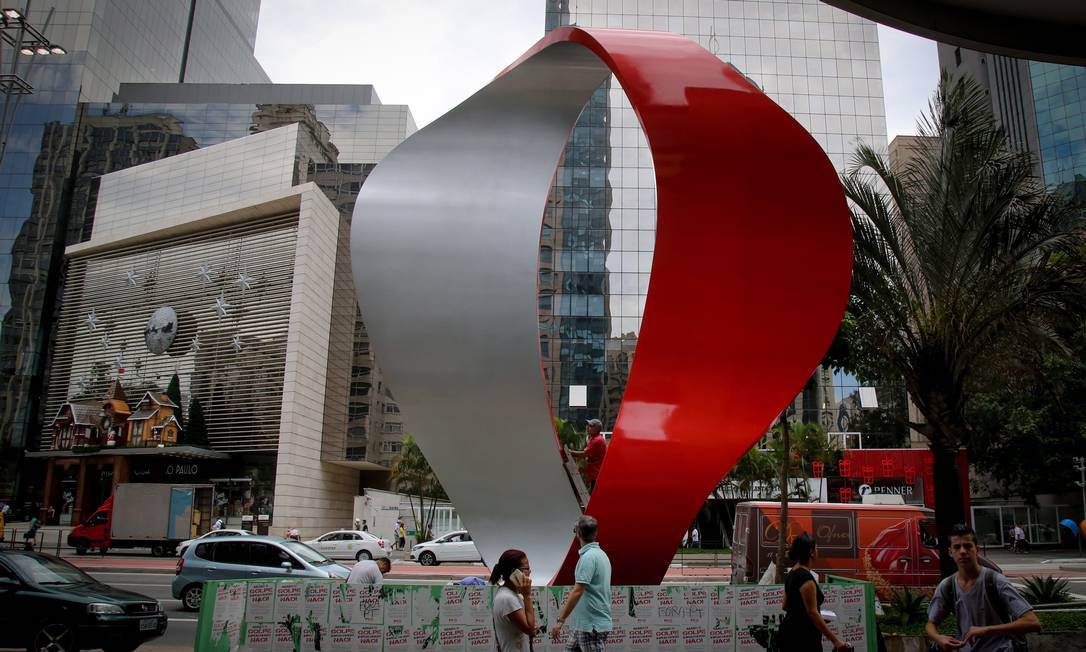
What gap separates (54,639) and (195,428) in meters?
37.1

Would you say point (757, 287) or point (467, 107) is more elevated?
point (467, 107)

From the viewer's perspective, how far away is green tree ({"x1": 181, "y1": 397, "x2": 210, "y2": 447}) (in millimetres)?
42844

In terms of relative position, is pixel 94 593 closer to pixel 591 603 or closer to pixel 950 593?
pixel 591 603

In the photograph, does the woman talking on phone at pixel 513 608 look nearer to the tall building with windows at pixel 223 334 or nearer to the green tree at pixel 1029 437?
the green tree at pixel 1029 437

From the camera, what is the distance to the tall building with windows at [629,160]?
51000 millimetres

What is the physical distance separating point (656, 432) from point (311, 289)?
3861cm

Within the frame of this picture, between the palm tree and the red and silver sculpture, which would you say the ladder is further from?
the palm tree

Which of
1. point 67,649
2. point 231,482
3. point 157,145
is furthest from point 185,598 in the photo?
point 157,145

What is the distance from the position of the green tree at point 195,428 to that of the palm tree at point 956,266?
3826cm

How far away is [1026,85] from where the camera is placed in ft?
174

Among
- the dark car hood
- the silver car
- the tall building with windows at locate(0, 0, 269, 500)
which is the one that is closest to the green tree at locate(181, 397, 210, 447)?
the tall building with windows at locate(0, 0, 269, 500)

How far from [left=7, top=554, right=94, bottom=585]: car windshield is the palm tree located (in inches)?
407

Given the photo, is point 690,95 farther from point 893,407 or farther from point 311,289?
point 893,407

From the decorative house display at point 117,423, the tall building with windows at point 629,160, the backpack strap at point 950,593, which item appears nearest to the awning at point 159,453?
the decorative house display at point 117,423
